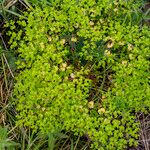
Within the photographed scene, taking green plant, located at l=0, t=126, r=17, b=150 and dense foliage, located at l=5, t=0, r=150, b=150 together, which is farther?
dense foliage, located at l=5, t=0, r=150, b=150

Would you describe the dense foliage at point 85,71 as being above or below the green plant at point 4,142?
above

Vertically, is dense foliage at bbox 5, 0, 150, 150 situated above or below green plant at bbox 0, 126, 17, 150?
above

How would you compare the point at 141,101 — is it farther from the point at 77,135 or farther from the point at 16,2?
the point at 16,2

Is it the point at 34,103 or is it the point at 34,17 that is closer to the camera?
the point at 34,103

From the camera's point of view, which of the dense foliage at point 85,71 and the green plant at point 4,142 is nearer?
the green plant at point 4,142

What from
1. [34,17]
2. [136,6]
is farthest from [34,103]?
[136,6]

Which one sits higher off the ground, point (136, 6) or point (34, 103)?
point (136, 6)

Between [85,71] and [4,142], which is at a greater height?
[85,71]

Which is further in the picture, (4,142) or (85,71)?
(85,71)
